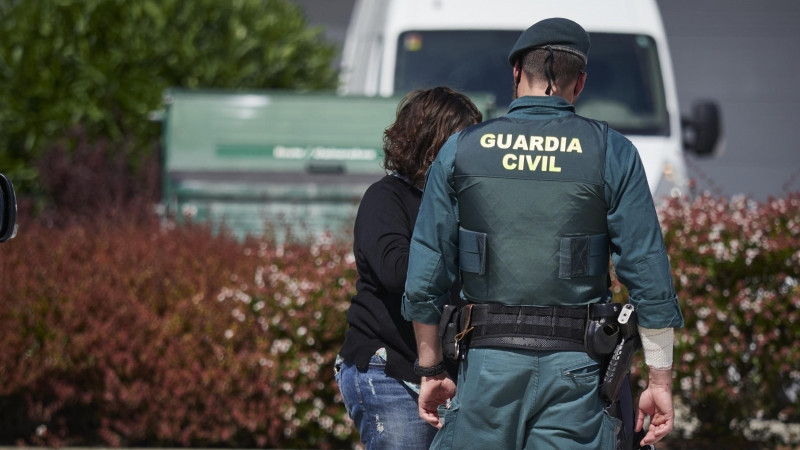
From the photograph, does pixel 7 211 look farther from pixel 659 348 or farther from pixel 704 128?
pixel 704 128

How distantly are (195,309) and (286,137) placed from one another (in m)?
2.00

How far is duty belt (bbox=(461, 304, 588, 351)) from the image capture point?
256cm

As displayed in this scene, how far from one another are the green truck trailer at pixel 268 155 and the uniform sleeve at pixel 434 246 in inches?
158

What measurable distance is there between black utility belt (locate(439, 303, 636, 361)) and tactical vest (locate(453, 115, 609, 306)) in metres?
0.03

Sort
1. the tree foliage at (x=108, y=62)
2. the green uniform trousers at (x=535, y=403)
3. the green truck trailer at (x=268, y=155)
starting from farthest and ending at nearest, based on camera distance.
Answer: the tree foliage at (x=108, y=62) → the green truck trailer at (x=268, y=155) → the green uniform trousers at (x=535, y=403)

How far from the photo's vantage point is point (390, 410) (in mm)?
2924

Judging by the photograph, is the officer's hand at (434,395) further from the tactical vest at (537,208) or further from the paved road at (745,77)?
the paved road at (745,77)

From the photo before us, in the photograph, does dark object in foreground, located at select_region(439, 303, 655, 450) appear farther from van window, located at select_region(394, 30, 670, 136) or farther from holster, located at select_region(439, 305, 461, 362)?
van window, located at select_region(394, 30, 670, 136)

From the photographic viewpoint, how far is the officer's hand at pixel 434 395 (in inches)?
108

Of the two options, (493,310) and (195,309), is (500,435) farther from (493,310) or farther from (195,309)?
(195,309)

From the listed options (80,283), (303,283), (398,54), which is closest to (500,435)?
(303,283)

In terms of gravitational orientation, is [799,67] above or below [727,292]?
above

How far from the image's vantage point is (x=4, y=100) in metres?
8.36

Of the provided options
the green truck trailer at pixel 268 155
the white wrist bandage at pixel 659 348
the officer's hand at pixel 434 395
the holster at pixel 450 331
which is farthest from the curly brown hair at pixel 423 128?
the green truck trailer at pixel 268 155
